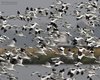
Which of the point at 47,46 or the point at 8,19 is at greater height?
the point at 8,19

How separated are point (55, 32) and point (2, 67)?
1.94 metres

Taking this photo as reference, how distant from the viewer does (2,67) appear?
8.30m

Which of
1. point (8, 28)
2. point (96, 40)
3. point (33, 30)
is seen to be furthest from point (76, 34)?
point (8, 28)

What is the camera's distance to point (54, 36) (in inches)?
374

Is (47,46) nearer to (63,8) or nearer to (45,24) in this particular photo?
(45,24)

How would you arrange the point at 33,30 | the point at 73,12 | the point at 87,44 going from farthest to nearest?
the point at 73,12, the point at 33,30, the point at 87,44

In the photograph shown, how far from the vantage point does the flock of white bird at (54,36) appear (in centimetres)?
846

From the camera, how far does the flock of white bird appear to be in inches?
333

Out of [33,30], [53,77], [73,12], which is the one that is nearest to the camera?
[53,77]

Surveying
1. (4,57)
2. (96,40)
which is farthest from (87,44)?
(4,57)

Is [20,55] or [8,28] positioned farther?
[8,28]

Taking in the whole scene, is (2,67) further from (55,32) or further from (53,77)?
(55,32)

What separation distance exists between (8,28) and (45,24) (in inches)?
45.7

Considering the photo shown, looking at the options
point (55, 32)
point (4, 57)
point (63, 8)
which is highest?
point (63, 8)
